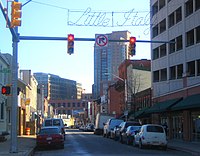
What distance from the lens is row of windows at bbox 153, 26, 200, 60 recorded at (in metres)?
38.7

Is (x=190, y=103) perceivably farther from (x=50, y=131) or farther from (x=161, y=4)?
(x=161, y=4)

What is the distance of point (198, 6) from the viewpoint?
3881 cm

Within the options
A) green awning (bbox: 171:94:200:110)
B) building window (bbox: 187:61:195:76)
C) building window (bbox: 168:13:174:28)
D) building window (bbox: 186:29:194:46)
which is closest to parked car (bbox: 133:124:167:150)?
green awning (bbox: 171:94:200:110)

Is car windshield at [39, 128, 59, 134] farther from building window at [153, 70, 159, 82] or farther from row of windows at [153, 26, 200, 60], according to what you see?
building window at [153, 70, 159, 82]

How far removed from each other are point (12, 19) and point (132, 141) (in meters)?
17.6

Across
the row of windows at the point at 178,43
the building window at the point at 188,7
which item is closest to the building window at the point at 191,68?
the row of windows at the point at 178,43

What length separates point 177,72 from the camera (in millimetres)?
44281

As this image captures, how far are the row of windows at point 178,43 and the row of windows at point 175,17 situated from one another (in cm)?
186

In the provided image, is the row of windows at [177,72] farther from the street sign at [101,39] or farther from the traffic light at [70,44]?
the traffic light at [70,44]

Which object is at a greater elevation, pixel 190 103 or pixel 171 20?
pixel 171 20

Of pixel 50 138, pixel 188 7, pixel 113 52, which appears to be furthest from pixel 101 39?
pixel 113 52

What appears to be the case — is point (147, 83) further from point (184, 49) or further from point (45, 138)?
point (45, 138)

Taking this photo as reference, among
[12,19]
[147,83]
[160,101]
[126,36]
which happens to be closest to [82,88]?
[147,83]

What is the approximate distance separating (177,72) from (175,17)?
19.0ft
